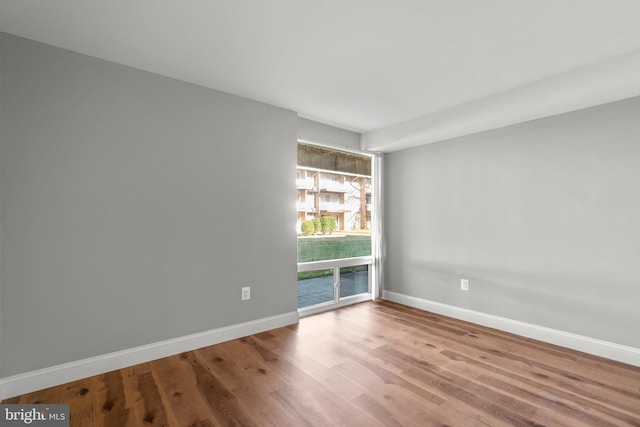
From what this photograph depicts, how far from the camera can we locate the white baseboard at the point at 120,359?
2055mm

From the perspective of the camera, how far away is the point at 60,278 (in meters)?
2.21

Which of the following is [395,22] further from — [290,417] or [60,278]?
[60,278]

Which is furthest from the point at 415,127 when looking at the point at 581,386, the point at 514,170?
the point at 581,386

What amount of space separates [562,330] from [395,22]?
3.13 m

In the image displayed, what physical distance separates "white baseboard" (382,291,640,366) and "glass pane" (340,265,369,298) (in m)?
0.69

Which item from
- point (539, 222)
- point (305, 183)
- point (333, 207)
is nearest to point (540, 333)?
point (539, 222)

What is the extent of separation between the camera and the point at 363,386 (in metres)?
2.19

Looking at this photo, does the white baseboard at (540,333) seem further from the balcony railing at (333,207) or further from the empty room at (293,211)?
the balcony railing at (333,207)

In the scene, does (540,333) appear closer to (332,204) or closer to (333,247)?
(333,247)

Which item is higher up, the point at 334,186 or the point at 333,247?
the point at 334,186

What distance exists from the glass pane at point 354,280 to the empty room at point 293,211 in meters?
0.54

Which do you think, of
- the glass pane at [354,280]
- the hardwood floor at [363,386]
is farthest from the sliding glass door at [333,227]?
the hardwood floor at [363,386]

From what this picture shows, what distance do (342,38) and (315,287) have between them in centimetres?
288

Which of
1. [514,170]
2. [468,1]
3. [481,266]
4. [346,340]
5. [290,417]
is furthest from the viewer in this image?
[481,266]
